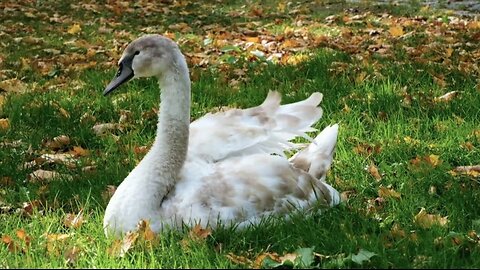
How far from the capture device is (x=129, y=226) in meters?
3.42

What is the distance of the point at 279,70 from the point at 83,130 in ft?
7.43

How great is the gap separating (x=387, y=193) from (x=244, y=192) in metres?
0.86

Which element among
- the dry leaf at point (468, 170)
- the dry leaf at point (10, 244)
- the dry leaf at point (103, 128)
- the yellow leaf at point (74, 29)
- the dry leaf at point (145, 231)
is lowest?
the yellow leaf at point (74, 29)

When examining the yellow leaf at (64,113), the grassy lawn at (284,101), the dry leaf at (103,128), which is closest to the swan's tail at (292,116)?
the grassy lawn at (284,101)

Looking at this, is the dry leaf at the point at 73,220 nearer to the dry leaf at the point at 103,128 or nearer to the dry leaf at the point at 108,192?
the dry leaf at the point at 108,192

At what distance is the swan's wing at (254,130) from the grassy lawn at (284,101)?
18.7 inches

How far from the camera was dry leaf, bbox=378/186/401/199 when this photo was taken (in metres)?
3.96

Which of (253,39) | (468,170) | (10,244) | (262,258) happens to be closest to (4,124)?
(10,244)

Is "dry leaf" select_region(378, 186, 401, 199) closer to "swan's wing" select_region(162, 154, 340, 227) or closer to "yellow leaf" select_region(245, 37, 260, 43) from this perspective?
"swan's wing" select_region(162, 154, 340, 227)

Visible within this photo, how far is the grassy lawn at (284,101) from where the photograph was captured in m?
3.21

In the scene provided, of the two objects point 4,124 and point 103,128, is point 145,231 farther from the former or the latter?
point 4,124

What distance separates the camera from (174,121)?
374 cm

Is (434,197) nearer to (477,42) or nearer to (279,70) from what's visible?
(279,70)

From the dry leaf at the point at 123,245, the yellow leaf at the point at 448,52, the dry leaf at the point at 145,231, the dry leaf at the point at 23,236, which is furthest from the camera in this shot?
the yellow leaf at the point at 448,52
